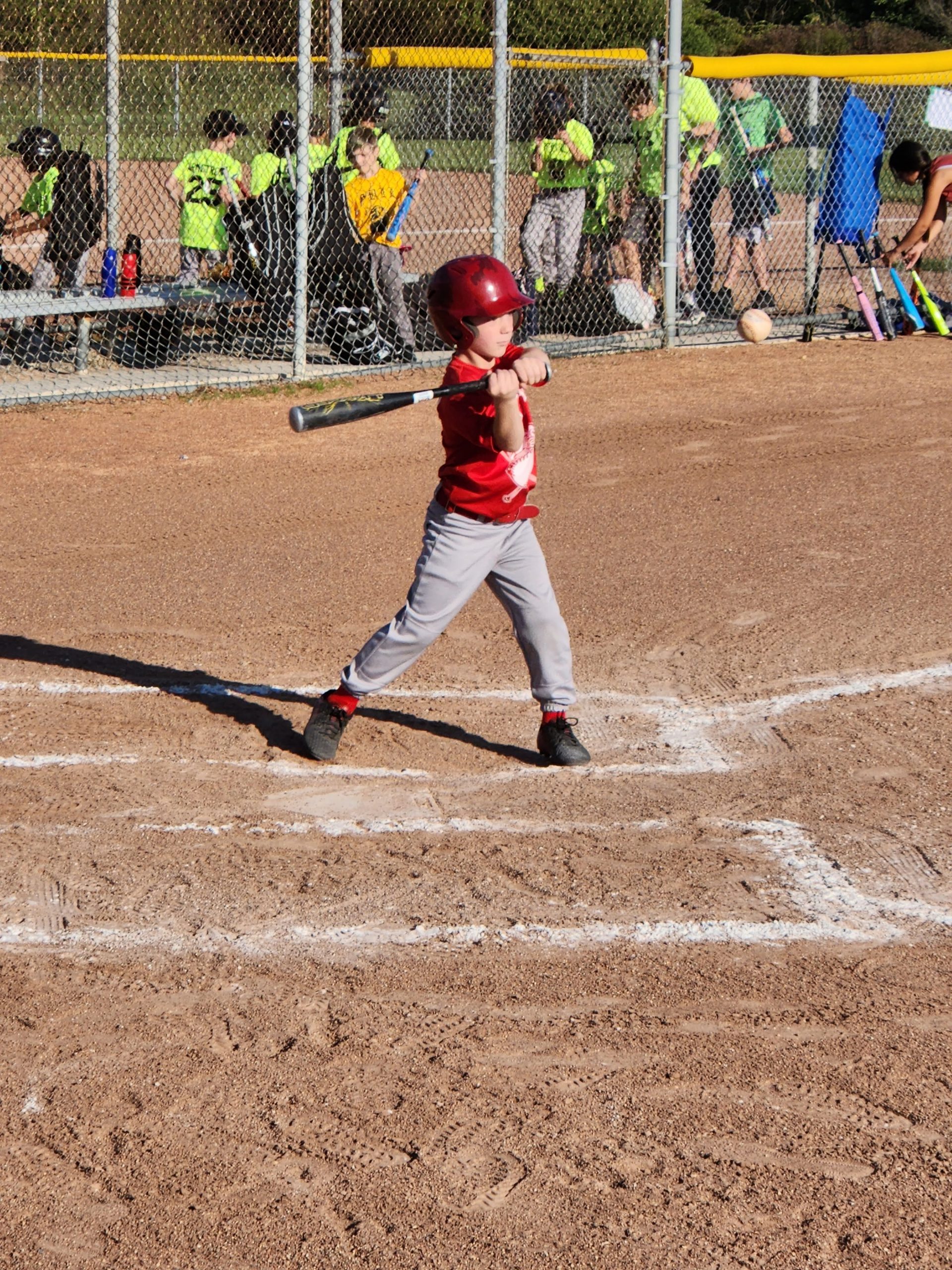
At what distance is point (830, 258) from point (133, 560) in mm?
11105

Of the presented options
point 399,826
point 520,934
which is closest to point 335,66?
point 399,826

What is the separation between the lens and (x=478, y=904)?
12.1ft

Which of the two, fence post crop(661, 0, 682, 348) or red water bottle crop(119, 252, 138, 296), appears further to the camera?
fence post crop(661, 0, 682, 348)

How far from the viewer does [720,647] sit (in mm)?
5527

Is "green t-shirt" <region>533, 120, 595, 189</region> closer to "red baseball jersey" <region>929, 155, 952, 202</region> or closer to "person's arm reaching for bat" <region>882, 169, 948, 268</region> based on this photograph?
"person's arm reaching for bat" <region>882, 169, 948, 268</region>

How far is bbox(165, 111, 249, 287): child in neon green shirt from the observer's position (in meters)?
10.7

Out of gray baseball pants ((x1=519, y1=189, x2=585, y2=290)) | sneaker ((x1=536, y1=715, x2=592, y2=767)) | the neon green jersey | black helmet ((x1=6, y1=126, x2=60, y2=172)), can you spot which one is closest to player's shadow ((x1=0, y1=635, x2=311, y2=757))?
sneaker ((x1=536, y1=715, x2=592, y2=767))

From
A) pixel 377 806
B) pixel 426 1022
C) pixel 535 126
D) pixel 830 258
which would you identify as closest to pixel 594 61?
pixel 535 126

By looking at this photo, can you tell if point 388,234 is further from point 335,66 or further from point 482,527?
point 482,527

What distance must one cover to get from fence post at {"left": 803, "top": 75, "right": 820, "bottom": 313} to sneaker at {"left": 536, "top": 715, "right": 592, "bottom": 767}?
8.63 m

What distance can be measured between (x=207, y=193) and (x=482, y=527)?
7.36 meters

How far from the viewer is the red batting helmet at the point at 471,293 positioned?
4.03 m

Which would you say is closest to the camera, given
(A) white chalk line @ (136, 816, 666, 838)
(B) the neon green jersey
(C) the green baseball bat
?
(A) white chalk line @ (136, 816, 666, 838)

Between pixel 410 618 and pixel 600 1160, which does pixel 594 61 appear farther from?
pixel 600 1160
